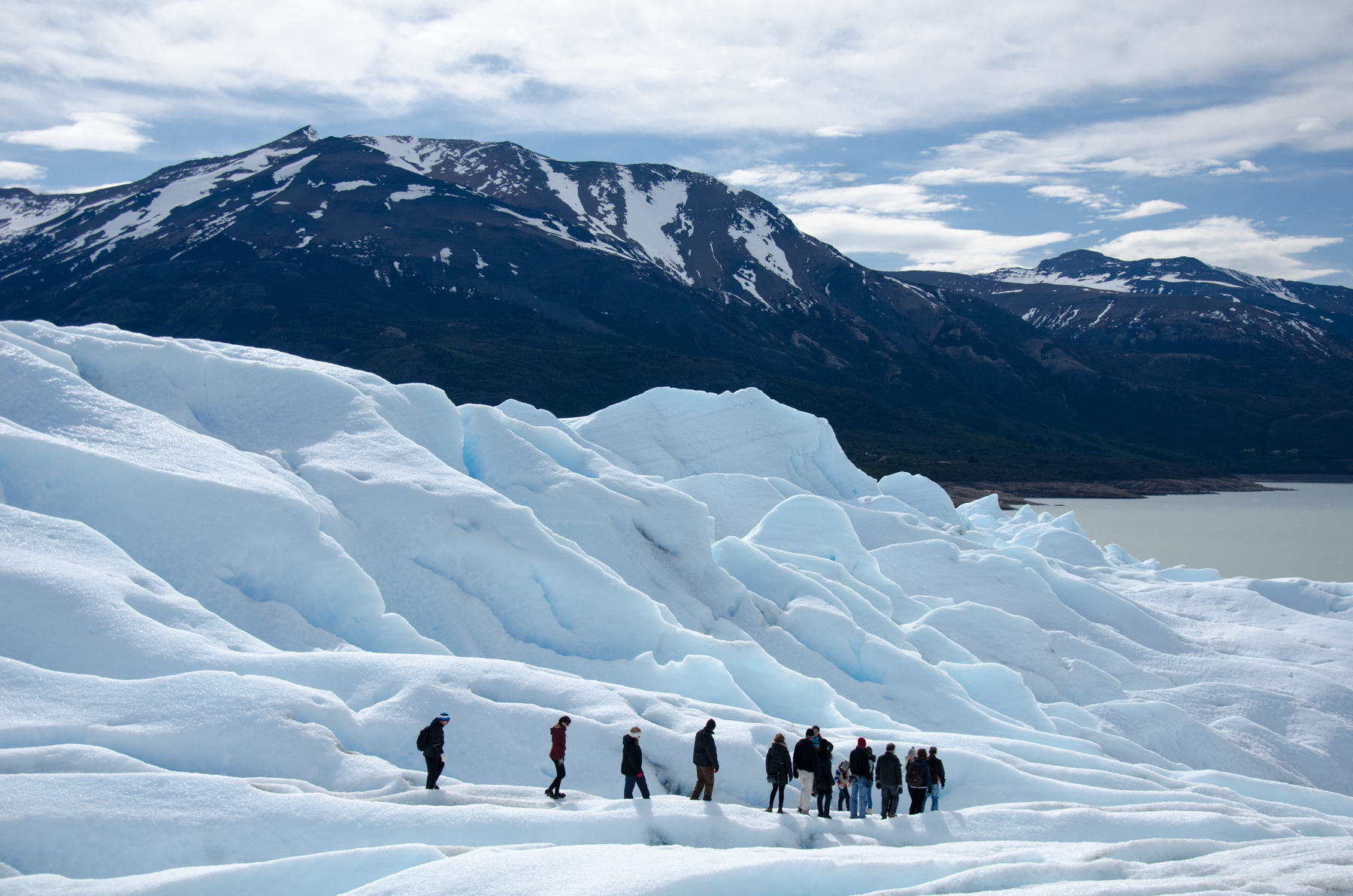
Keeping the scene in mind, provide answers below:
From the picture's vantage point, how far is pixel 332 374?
75.3 feet

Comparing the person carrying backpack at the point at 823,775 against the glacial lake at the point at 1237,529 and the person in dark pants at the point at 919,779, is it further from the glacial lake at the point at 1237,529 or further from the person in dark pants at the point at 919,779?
the glacial lake at the point at 1237,529

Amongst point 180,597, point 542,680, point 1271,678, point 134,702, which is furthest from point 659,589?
point 1271,678

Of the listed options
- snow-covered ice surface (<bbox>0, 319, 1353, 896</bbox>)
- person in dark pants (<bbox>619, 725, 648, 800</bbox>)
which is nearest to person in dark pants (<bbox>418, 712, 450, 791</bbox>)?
snow-covered ice surface (<bbox>0, 319, 1353, 896</bbox>)

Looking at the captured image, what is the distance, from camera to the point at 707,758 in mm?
10523

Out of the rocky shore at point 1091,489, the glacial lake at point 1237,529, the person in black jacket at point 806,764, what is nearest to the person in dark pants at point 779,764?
the person in black jacket at point 806,764

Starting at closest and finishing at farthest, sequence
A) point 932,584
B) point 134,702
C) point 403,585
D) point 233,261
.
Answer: point 134,702, point 403,585, point 932,584, point 233,261

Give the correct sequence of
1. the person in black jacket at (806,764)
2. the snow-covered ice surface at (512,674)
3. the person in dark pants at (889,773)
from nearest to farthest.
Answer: the snow-covered ice surface at (512,674)
the person in black jacket at (806,764)
the person in dark pants at (889,773)

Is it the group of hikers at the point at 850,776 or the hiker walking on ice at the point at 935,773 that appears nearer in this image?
the group of hikers at the point at 850,776

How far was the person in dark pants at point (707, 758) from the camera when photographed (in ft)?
34.6

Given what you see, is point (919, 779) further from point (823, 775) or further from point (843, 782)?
point (823, 775)

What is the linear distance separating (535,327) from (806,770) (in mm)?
148411

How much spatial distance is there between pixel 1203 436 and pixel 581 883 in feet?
621

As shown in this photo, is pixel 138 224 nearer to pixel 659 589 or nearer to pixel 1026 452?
pixel 1026 452

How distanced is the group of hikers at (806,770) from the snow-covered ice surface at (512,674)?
1.27 ft
